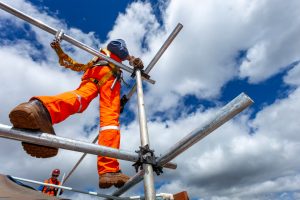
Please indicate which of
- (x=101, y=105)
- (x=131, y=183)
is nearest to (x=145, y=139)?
(x=131, y=183)

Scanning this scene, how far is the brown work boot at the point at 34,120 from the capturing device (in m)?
2.62

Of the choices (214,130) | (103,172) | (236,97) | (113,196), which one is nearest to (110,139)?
(103,172)

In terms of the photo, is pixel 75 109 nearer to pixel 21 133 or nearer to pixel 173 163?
pixel 21 133

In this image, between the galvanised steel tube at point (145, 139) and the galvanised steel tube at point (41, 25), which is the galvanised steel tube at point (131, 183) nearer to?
the galvanised steel tube at point (145, 139)

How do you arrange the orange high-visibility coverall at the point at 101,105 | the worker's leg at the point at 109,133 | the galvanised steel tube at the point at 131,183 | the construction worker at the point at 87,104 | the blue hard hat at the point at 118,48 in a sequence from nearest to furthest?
the construction worker at the point at 87,104, the galvanised steel tube at the point at 131,183, the orange high-visibility coverall at the point at 101,105, the worker's leg at the point at 109,133, the blue hard hat at the point at 118,48

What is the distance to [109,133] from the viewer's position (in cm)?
394

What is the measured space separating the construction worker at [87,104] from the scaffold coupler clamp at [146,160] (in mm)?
787

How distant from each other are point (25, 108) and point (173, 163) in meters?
1.80

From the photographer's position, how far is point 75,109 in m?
3.74

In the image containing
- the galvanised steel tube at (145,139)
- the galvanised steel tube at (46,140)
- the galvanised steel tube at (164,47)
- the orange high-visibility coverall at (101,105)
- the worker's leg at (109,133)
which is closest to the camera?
the galvanised steel tube at (46,140)

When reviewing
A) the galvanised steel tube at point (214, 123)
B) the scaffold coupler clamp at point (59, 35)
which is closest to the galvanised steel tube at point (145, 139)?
the galvanised steel tube at point (214, 123)

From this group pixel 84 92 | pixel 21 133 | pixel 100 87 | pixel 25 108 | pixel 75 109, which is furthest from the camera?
pixel 100 87

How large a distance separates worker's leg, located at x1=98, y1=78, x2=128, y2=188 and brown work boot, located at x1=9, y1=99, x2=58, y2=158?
0.77 m

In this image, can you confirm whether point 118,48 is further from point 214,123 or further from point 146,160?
point 214,123
